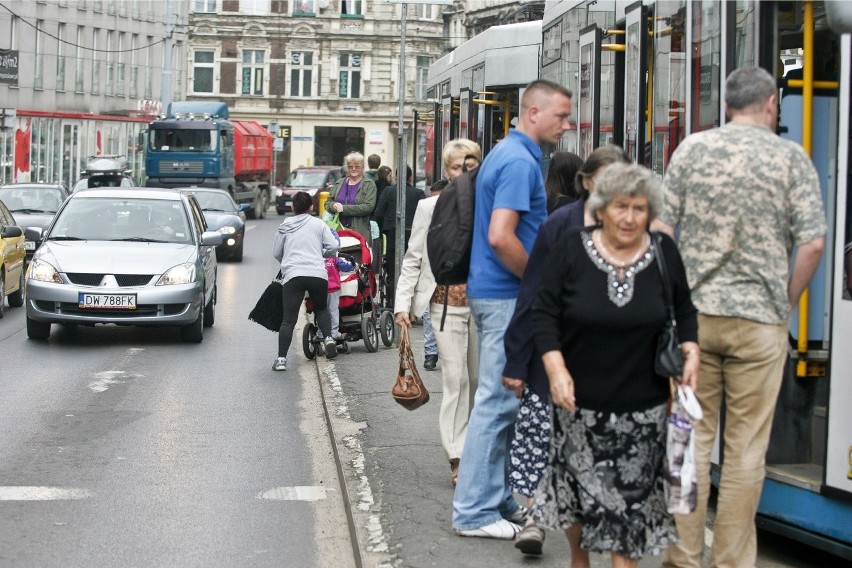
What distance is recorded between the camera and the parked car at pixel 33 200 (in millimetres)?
26609

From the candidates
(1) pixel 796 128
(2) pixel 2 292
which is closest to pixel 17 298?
(2) pixel 2 292

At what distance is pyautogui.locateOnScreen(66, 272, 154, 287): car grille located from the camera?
15.0 metres

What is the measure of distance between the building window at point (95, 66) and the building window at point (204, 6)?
20512mm

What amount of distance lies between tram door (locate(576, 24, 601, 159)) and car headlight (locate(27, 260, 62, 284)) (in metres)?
6.83

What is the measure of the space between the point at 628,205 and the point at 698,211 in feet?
2.15

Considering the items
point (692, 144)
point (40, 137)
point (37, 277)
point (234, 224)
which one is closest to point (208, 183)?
point (40, 137)

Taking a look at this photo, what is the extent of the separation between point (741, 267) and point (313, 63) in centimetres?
8128

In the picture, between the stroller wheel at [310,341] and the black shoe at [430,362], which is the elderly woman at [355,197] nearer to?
the stroller wheel at [310,341]

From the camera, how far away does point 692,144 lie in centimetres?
545

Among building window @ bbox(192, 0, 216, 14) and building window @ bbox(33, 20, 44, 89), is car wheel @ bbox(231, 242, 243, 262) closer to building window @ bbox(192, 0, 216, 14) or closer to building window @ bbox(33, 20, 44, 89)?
building window @ bbox(33, 20, 44, 89)

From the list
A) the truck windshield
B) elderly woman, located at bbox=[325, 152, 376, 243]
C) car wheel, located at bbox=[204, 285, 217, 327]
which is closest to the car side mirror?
car wheel, located at bbox=[204, 285, 217, 327]

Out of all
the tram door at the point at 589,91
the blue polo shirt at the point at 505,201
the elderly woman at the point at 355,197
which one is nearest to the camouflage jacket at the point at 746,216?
the blue polo shirt at the point at 505,201

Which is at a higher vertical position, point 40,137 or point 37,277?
point 40,137

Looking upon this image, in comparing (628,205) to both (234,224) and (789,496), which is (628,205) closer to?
(789,496)
